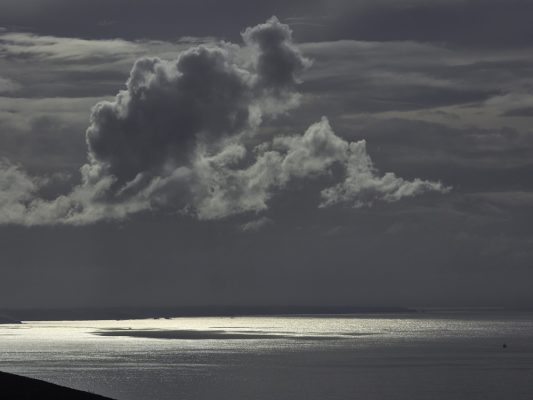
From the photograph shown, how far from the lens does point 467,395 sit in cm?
11175

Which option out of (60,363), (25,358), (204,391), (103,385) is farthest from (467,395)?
(25,358)

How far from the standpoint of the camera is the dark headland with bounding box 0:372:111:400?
73.9 metres

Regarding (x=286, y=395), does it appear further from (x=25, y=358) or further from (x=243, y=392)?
(x=25, y=358)

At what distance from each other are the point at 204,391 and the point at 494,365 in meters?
64.8

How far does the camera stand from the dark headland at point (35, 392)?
7394cm

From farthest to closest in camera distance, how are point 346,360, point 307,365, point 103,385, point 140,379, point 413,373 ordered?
1. point 346,360
2. point 307,365
3. point 413,373
4. point 140,379
5. point 103,385

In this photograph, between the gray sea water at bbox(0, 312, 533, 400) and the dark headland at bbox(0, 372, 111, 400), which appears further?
the gray sea water at bbox(0, 312, 533, 400)

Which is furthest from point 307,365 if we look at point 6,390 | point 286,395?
point 6,390

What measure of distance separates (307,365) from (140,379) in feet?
120

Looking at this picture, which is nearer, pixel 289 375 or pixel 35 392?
pixel 35 392

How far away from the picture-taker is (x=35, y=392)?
77.3m

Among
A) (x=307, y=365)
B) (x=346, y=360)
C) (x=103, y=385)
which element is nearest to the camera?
(x=103, y=385)

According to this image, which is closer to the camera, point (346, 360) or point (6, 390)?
point (6, 390)

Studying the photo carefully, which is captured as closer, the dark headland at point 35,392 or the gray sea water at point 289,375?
the dark headland at point 35,392
